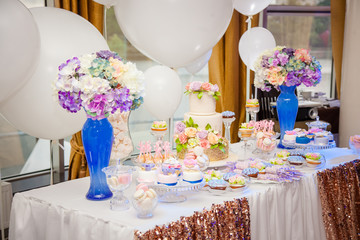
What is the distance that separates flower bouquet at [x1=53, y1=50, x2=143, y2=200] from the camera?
199cm

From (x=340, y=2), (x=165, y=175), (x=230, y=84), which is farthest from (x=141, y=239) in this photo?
(x=340, y=2)

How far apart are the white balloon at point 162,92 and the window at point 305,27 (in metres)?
3.61

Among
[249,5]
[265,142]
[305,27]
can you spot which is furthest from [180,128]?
[305,27]

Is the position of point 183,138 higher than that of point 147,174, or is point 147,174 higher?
point 183,138

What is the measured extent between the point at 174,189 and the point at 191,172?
0.14 meters

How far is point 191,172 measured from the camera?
7.34 feet

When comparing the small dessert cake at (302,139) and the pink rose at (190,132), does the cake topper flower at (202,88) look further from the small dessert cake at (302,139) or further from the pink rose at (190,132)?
the small dessert cake at (302,139)

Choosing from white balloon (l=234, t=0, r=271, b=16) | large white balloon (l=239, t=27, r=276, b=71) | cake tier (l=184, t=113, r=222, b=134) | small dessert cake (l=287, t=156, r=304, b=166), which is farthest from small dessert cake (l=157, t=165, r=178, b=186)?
large white balloon (l=239, t=27, r=276, b=71)

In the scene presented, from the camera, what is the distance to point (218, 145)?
2.80 m

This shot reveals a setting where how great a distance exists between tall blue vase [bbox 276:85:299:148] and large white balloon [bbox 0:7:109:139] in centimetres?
159

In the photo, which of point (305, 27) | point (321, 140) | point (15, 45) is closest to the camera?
point (15, 45)

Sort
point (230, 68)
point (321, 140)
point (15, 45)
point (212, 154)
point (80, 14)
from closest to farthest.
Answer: point (15, 45)
point (212, 154)
point (321, 140)
point (80, 14)
point (230, 68)

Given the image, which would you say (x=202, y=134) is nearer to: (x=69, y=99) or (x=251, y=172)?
(x=251, y=172)

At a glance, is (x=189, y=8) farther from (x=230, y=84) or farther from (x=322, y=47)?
(x=322, y=47)
